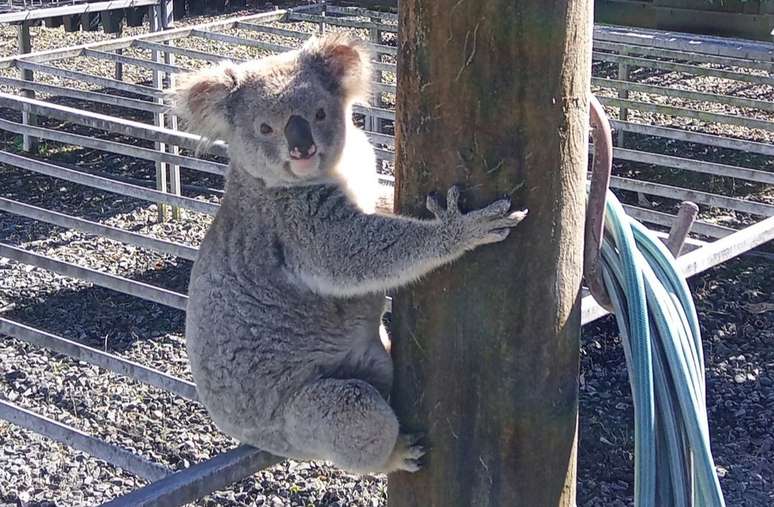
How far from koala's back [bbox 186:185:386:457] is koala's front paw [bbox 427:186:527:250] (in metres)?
0.80

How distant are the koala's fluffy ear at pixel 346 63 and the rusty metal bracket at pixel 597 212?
36.5 inches

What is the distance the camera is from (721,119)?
18.2 feet

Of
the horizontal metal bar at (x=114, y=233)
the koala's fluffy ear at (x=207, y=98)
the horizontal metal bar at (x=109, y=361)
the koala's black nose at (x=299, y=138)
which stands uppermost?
the koala's fluffy ear at (x=207, y=98)

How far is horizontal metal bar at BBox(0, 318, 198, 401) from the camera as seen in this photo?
300 centimetres

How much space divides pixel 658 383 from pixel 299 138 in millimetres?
1104

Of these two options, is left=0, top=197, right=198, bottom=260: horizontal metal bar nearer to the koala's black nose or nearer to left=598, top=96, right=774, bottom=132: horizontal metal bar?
the koala's black nose

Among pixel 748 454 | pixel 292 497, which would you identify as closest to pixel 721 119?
pixel 748 454

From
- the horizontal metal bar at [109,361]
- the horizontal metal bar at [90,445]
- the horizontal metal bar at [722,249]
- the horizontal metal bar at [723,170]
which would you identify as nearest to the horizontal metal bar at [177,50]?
the horizontal metal bar at [723,170]

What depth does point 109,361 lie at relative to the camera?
3.49 meters

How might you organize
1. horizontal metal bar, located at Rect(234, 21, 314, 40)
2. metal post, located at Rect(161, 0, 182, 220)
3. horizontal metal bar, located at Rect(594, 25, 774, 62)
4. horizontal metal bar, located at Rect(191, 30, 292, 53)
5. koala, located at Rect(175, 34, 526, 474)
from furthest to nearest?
horizontal metal bar, located at Rect(234, 21, 314, 40), horizontal metal bar, located at Rect(191, 30, 292, 53), metal post, located at Rect(161, 0, 182, 220), horizontal metal bar, located at Rect(594, 25, 774, 62), koala, located at Rect(175, 34, 526, 474)

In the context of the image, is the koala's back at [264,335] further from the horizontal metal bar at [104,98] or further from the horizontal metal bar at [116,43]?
the horizontal metal bar at [116,43]

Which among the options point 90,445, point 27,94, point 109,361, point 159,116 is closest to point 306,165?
point 90,445

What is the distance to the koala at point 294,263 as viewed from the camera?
2225mm

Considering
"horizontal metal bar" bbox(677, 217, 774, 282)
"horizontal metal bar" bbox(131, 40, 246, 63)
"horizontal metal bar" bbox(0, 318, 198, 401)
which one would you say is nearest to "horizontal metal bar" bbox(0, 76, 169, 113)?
"horizontal metal bar" bbox(131, 40, 246, 63)
